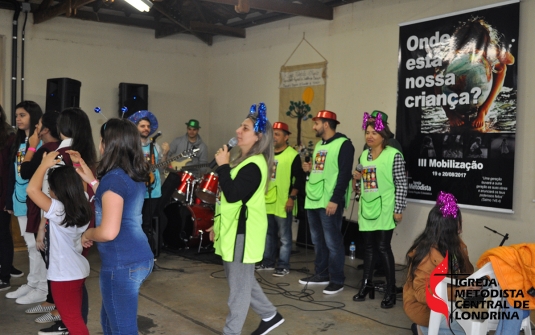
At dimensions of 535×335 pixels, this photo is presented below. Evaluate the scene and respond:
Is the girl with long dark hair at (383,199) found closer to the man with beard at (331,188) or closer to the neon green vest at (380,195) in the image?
the neon green vest at (380,195)

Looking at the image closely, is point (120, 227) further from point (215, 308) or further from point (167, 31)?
point (167, 31)

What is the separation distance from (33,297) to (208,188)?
2607 mm

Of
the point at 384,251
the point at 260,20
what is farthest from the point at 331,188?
the point at 260,20

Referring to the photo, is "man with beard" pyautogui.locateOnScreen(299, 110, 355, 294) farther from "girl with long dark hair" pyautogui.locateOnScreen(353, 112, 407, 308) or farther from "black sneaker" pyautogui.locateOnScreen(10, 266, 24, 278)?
"black sneaker" pyautogui.locateOnScreen(10, 266, 24, 278)

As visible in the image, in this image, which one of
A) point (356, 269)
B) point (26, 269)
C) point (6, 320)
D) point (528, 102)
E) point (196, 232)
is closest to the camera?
point (6, 320)

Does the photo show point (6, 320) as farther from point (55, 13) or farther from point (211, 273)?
point (55, 13)

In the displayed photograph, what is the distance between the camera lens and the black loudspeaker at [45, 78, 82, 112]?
7.87 meters

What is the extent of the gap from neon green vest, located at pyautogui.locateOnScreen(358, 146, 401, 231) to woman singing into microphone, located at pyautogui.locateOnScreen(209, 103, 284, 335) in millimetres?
1669

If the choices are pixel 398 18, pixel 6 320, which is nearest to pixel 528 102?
pixel 398 18

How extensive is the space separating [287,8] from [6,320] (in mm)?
4921

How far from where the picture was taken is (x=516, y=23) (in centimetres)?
550

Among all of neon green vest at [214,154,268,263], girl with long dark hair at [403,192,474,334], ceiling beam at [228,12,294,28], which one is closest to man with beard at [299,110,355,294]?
girl with long dark hair at [403,192,474,334]

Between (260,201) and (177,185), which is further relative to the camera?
(177,185)

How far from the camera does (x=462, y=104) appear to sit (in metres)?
5.99
